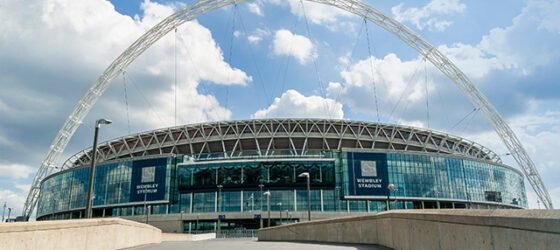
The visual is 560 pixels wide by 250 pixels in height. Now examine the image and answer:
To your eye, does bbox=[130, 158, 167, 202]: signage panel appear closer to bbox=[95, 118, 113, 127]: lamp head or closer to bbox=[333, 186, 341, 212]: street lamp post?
bbox=[333, 186, 341, 212]: street lamp post

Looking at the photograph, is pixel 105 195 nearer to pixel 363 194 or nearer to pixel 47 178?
pixel 47 178

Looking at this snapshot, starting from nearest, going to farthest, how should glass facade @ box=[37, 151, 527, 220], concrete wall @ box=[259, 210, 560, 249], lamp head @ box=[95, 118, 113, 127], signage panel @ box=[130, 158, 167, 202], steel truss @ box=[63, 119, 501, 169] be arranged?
concrete wall @ box=[259, 210, 560, 249] < lamp head @ box=[95, 118, 113, 127] < glass facade @ box=[37, 151, 527, 220] < signage panel @ box=[130, 158, 167, 202] < steel truss @ box=[63, 119, 501, 169]

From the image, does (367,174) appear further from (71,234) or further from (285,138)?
(71,234)

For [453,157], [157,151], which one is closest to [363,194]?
[453,157]

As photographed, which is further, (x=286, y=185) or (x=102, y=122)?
(x=286, y=185)

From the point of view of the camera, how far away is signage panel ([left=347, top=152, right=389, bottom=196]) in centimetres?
7631

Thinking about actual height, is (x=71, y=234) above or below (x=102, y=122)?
below

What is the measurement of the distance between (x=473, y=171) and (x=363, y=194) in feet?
84.9

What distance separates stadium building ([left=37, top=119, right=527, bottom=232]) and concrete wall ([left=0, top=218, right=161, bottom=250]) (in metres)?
58.9

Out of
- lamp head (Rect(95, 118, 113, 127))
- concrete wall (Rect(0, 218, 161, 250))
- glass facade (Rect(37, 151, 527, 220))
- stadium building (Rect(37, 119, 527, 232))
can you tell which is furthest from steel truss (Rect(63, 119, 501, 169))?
concrete wall (Rect(0, 218, 161, 250))

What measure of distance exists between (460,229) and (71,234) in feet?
31.6

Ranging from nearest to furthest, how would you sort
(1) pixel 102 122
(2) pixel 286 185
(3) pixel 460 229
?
1. (3) pixel 460 229
2. (1) pixel 102 122
3. (2) pixel 286 185

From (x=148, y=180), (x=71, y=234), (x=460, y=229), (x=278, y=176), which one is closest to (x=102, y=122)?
(x=71, y=234)

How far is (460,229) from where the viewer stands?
6750 millimetres
